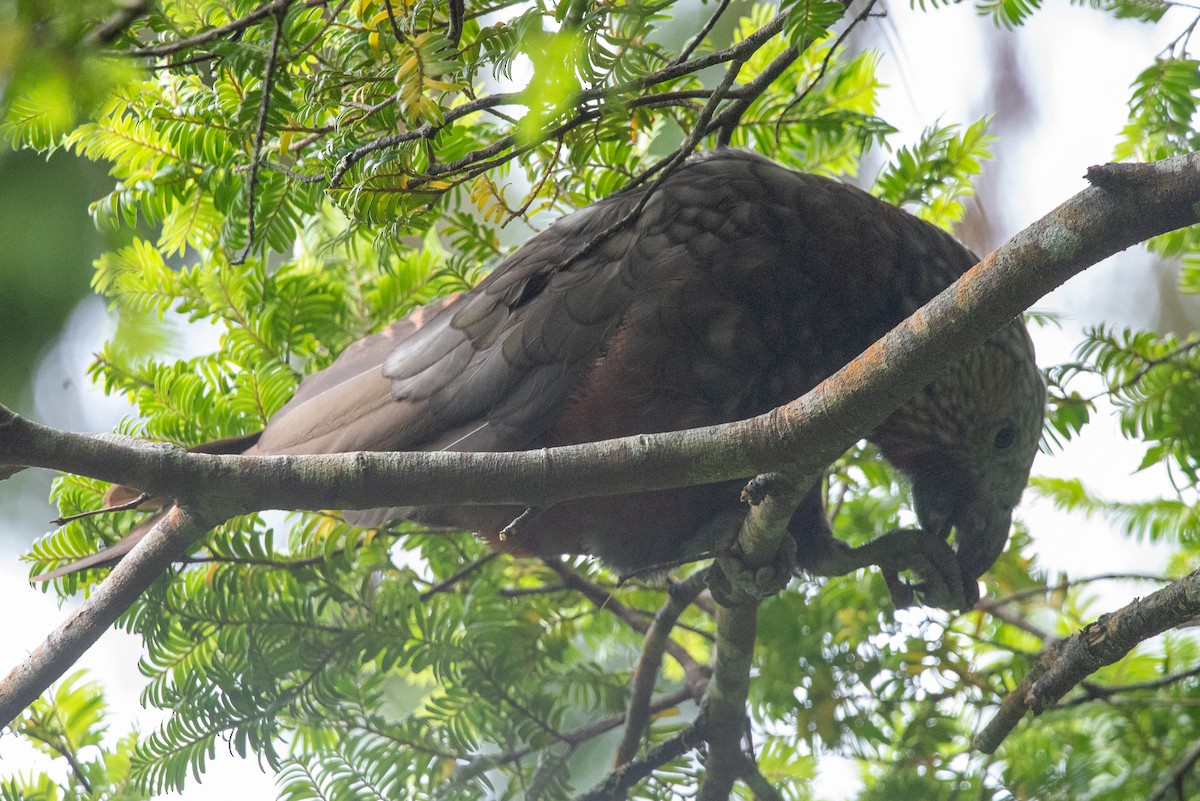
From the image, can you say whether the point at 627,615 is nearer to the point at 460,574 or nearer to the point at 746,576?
the point at 460,574

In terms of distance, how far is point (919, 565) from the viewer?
2.11 meters

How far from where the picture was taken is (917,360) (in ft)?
4.14

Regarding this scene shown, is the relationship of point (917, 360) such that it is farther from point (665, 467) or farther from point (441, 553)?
point (441, 553)

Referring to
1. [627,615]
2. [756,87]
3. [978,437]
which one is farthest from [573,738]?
[756,87]

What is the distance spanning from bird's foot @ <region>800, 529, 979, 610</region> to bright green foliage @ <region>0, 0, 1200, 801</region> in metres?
0.19

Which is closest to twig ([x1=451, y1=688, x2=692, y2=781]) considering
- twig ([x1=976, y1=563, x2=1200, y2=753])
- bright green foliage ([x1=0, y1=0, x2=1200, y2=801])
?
bright green foliage ([x1=0, y1=0, x2=1200, y2=801])

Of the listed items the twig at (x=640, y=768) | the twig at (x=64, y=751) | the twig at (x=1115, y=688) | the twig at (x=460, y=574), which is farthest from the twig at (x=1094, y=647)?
the twig at (x=64, y=751)

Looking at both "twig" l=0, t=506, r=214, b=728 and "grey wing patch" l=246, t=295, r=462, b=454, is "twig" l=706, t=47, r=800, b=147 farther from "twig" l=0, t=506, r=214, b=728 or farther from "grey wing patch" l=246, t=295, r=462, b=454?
"twig" l=0, t=506, r=214, b=728

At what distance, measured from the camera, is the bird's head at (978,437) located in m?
2.24

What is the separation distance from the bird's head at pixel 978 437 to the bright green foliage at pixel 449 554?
0.13 meters

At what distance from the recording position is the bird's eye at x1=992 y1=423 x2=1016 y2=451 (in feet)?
7.43

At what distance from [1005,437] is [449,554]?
4.78ft

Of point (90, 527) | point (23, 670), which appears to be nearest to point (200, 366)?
point (90, 527)

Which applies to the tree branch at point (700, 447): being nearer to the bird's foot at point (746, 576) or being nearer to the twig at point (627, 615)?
the bird's foot at point (746, 576)
